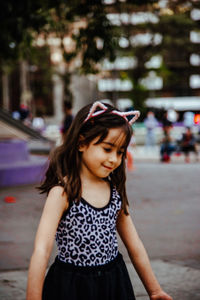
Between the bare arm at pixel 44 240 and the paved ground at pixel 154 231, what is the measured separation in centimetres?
173

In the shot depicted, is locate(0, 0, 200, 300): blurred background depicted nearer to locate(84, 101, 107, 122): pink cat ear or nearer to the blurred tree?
the blurred tree

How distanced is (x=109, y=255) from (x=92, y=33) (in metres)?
8.14

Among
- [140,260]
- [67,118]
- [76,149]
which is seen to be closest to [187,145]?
[67,118]

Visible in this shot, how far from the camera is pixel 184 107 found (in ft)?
237

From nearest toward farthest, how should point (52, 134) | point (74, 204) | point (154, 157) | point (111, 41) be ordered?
point (74, 204) < point (111, 41) < point (154, 157) < point (52, 134)

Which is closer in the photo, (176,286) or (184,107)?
(176,286)

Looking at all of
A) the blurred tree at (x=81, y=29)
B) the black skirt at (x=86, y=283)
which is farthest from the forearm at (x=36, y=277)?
the blurred tree at (x=81, y=29)

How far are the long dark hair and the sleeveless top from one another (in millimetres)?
69

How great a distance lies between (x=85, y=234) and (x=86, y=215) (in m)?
0.08

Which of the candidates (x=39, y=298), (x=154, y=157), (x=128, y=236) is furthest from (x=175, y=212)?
(x=154, y=157)

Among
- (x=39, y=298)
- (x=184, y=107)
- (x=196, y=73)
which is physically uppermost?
(x=39, y=298)

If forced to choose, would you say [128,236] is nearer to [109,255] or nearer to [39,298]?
[109,255]

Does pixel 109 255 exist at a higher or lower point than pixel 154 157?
higher

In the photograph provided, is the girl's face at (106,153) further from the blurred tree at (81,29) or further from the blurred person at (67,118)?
the blurred person at (67,118)
